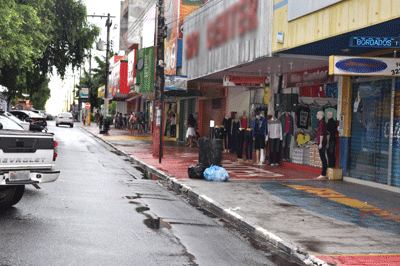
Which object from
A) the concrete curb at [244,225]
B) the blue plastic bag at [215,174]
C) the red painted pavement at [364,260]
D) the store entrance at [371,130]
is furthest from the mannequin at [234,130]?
the red painted pavement at [364,260]

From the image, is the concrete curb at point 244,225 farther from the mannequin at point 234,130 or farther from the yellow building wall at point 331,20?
the mannequin at point 234,130

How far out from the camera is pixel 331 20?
11359 millimetres

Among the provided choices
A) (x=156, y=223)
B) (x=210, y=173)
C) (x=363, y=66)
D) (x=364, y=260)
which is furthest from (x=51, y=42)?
(x=364, y=260)

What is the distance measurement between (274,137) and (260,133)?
601 mm

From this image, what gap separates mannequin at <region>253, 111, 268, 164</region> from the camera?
1805 centimetres

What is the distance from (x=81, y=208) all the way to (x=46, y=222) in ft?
4.33

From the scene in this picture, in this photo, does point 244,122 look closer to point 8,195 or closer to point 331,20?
point 331,20

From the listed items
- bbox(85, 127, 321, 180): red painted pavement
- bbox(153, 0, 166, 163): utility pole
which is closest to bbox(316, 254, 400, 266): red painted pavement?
bbox(85, 127, 321, 180): red painted pavement

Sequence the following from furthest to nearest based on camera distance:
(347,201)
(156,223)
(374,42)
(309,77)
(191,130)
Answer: (191,130), (309,77), (347,201), (374,42), (156,223)

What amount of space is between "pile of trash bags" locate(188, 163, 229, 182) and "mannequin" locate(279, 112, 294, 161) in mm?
5320

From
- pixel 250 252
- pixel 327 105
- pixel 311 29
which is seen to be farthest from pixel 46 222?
pixel 327 105

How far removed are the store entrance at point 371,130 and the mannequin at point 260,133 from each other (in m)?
4.10

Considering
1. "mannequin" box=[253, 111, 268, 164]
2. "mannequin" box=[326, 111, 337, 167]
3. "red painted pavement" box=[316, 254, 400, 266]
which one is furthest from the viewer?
"mannequin" box=[253, 111, 268, 164]

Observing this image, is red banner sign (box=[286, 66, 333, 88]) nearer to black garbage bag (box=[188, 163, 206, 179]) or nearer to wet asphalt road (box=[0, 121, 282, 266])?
black garbage bag (box=[188, 163, 206, 179])
